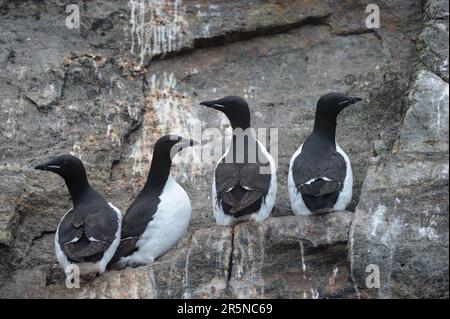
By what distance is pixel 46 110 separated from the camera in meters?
11.1

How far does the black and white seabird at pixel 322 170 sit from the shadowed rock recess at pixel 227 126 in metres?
0.16

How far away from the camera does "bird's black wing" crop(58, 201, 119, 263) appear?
893cm

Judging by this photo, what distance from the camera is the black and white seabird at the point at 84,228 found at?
29.4ft

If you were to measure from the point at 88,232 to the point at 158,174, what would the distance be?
1.08m

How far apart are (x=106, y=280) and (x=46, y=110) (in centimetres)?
269

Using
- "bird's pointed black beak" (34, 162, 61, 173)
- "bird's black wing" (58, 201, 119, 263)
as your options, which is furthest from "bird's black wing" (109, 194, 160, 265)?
"bird's pointed black beak" (34, 162, 61, 173)

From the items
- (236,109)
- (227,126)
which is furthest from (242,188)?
(227,126)

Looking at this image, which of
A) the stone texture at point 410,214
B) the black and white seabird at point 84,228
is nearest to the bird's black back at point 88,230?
the black and white seabird at point 84,228

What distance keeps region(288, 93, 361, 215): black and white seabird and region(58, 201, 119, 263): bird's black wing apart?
151 cm

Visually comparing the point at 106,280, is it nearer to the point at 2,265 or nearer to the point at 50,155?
the point at 2,265

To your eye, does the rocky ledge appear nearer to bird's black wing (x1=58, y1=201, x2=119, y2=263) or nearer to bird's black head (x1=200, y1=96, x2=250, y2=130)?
bird's black wing (x1=58, y1=201, x2=119, y2=263)

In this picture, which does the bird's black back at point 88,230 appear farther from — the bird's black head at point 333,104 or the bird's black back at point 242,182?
the bird's black head at point 333,104

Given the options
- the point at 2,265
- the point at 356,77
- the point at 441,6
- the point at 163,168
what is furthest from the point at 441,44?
the point at 2,265

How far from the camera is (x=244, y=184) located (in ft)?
30.9
